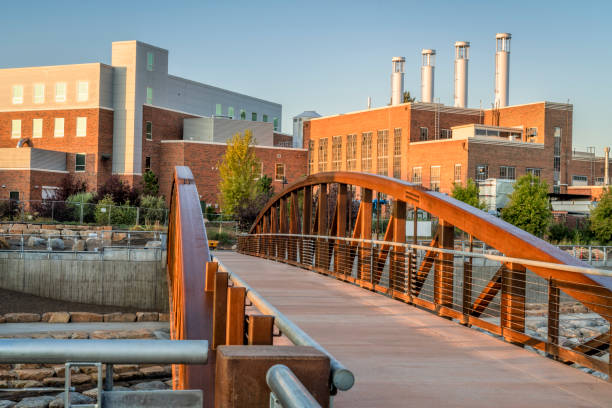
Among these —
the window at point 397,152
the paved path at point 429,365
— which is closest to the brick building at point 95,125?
the window at point 397,152

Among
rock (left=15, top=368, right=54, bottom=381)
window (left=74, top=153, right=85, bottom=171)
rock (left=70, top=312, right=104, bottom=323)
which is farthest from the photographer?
window (left=74, top=153, right=85, bottom=171)

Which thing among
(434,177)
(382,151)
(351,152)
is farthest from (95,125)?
(434,177)

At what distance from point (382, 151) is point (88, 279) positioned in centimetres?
4640

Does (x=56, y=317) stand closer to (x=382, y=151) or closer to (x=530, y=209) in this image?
(x=530, y=209)

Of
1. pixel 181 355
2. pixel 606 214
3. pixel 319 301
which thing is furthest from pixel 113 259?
pixel 606 214

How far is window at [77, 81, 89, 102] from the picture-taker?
59.9 meters

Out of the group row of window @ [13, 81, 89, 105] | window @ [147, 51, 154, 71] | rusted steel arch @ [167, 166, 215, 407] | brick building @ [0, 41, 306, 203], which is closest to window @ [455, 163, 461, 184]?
brick building @ [0, 41, 306, 203]

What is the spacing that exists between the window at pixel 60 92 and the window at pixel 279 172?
21.0 metres

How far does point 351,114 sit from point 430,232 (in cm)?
3416

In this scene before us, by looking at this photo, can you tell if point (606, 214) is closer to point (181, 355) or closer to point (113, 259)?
point (113, 259)

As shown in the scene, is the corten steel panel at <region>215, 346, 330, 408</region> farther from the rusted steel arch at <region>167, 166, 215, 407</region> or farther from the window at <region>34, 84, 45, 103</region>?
the window at <region>34, 84, 45, 103</region>

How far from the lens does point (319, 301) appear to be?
1101 cm

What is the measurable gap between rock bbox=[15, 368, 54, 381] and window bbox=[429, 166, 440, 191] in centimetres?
5304

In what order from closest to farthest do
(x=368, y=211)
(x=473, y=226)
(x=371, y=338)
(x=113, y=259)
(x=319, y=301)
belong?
1. (x=371, y=338)
2. (x=473, y=226)
3. (x=319, y=301)
4. (x=368, y=211)
5. (x=113, y=259)
